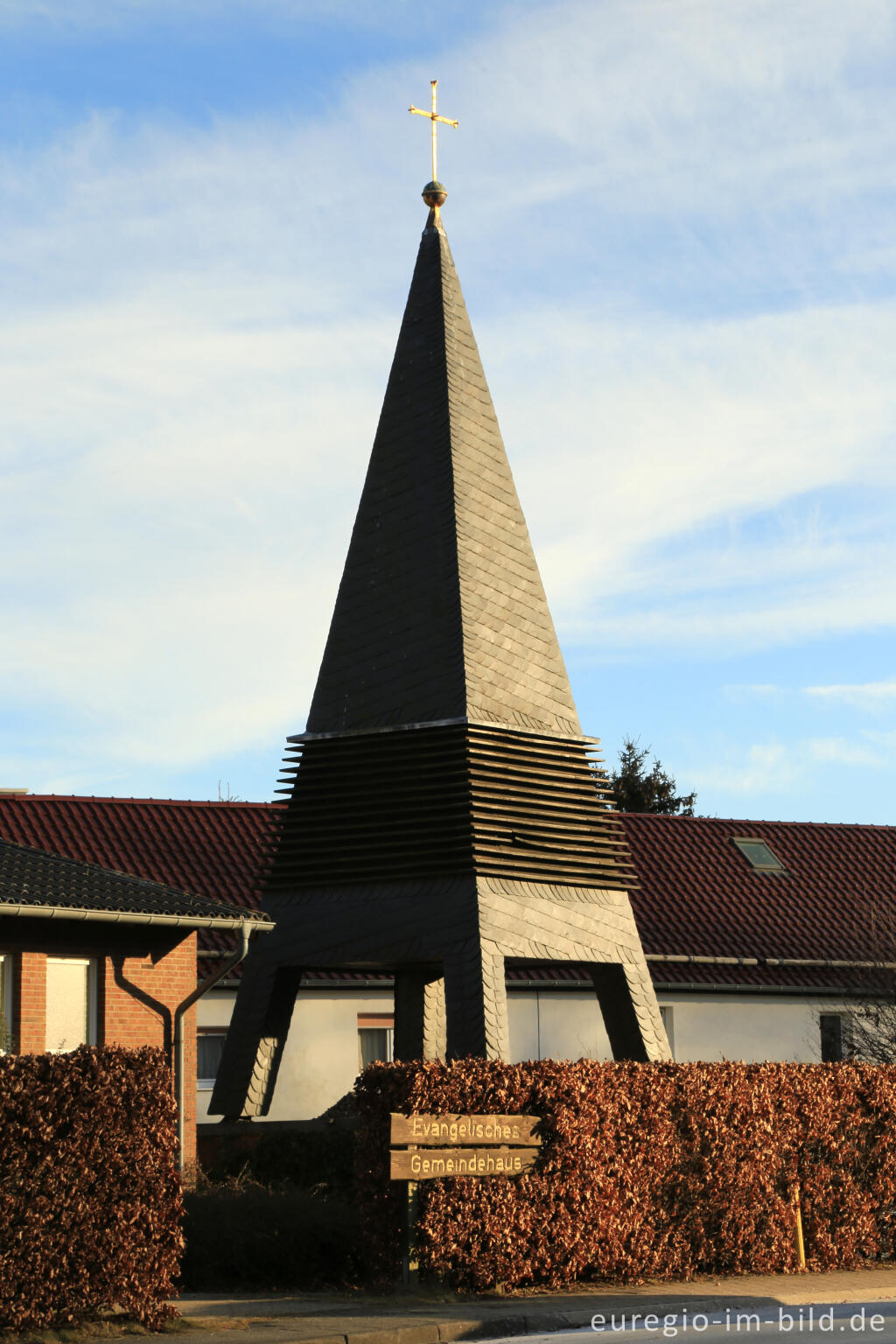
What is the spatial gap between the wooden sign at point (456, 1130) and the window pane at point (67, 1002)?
612cm

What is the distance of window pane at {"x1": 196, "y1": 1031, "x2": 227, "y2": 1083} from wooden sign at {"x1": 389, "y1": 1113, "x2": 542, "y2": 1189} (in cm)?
1420

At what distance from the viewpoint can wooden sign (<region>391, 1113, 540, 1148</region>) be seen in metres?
15.8

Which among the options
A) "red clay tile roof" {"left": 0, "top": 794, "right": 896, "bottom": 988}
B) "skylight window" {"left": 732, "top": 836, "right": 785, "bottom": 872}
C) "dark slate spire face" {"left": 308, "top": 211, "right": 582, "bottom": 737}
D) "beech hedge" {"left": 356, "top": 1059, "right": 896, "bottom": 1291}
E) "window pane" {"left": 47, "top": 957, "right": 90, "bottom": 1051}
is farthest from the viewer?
"skylight window" {"left": 732, "top": 836, "right": 785, "bottom": 872}

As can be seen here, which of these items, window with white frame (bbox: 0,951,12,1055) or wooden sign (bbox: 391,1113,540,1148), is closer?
wooden sign (bbox: 391,1113,540,1148)

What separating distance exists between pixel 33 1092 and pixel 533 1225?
4.97 meters

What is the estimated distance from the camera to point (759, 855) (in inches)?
1511

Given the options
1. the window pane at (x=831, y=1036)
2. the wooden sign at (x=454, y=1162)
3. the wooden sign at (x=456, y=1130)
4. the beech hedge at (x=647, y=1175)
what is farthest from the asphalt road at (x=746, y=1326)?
the window pane at (x=831, y=1036)

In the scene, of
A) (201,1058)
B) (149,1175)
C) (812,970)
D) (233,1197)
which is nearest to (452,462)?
(233,1197)

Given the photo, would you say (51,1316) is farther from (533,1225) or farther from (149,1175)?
(533,1225)

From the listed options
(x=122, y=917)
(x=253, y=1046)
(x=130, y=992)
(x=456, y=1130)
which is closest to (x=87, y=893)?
(x=122, y=917)

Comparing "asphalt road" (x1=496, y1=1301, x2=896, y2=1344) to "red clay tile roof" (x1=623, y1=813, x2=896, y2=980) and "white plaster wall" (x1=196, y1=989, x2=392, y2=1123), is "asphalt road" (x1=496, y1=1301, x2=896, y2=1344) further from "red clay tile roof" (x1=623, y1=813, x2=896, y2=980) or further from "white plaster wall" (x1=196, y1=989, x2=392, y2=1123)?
"red clay tile roof" (x1=623, y1=813, x2=896, y2=980)

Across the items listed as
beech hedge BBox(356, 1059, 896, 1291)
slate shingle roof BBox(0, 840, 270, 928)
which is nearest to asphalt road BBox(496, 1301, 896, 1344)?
beech hedge BBox(356, 1059, 896, 1291)

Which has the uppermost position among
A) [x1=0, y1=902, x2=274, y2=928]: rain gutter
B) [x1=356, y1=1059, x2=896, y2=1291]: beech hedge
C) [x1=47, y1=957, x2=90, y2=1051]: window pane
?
[x1=0, y1=902, x2=274, y2=928]: rain gutter

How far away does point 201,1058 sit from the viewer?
2991 cm
